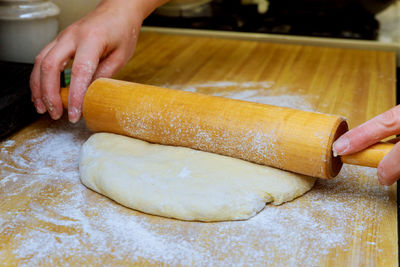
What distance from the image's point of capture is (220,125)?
1.18m

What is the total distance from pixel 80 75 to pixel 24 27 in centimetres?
61

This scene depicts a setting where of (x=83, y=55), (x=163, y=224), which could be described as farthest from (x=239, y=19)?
(x=163, y=224)

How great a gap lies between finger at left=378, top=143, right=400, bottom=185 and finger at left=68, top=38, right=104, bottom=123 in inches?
34.4

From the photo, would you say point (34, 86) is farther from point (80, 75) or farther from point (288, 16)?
point (288, 16)

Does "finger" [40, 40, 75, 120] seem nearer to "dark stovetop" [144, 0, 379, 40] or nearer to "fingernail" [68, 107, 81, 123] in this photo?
"fingernail" [68, 107, 81, 123]

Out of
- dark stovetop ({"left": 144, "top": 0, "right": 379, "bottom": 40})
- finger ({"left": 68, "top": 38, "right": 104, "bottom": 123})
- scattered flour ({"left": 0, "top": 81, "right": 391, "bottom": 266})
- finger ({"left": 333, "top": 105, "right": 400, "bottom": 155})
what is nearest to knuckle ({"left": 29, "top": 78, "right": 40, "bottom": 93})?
finger ({"left": 68, "top": 38, "right": 104, "bottom": 123})

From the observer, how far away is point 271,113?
1171 mm

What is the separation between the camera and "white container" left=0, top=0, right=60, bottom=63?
176 cm

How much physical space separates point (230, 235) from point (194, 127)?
32cm

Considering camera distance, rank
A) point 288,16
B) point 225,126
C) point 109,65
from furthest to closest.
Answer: point 288,16 → point 109,65 → point 225,126

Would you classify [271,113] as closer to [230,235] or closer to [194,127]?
[194,127]

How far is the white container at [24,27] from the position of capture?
5.76ft

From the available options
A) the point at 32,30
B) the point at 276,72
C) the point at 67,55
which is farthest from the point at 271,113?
the point at 32,30

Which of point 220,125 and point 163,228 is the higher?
point 220,125
